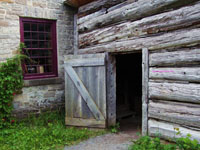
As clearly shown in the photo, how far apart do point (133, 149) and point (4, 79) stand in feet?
13.2

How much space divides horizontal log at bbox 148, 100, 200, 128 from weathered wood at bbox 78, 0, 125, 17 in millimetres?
2719

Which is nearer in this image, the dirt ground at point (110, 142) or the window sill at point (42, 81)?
the dirt ground at point (110, 142)

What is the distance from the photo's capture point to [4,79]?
5812 mm

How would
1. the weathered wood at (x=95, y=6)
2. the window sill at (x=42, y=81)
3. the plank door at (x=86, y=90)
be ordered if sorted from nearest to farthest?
the weathered wood at (x=95, y=6) < the plank door at (x=86, y=90) < the window sill at (x=42, y=81)

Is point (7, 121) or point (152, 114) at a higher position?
point (152, 114)

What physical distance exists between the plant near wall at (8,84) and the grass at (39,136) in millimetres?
368

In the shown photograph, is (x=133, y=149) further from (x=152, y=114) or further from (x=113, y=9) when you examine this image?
(x=113, y=9)

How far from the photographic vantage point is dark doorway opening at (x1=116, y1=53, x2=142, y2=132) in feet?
26.2

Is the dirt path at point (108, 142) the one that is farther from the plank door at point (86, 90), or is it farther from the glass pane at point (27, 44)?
Result: the glass pane at point (27, 44)

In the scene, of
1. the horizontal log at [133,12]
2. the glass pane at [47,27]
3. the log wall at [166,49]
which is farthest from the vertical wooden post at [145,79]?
the glass pane at [47,27]

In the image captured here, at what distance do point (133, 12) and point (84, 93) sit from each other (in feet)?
8.05

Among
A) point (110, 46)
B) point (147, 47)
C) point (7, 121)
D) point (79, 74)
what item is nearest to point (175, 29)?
point (147, 47)

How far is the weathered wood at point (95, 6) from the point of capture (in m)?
5.32

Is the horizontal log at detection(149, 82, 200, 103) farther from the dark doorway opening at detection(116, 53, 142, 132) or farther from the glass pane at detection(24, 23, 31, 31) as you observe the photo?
the glass pane at detection(24, 23, 31, 31)
